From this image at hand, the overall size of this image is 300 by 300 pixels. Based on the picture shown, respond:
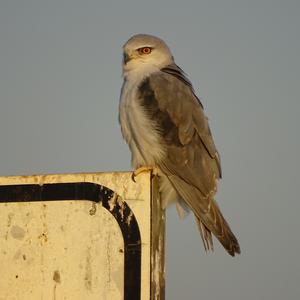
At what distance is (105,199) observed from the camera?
2.40m

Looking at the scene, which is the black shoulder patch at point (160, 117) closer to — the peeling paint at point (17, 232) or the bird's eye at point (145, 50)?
the bird's eye at point (145, 50)

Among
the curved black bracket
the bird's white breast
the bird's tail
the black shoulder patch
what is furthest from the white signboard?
the black shoulder patch

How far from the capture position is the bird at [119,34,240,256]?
397cm

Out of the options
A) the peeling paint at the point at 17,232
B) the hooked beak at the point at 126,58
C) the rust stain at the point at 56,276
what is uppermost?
the hooked beak at the point at 126,58

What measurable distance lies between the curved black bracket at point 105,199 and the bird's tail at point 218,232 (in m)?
0.96

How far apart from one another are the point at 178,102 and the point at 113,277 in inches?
93.7

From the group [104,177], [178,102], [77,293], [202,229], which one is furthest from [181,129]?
[77,293]

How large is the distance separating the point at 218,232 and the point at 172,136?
118 centimetres

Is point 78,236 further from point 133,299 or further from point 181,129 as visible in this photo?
point 181,129

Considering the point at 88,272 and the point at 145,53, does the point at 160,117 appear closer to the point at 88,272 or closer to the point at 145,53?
the point at 145,53

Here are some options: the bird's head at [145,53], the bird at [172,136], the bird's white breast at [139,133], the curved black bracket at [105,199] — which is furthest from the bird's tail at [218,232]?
the bird's head at [145,53]

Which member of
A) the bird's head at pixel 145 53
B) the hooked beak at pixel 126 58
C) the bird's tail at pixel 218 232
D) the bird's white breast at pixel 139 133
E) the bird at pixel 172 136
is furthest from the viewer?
the hooked beak at pixel 126 58

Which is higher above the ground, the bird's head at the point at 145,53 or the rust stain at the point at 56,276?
the bird's head at the point at 145,53

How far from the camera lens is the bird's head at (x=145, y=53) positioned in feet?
17.1
